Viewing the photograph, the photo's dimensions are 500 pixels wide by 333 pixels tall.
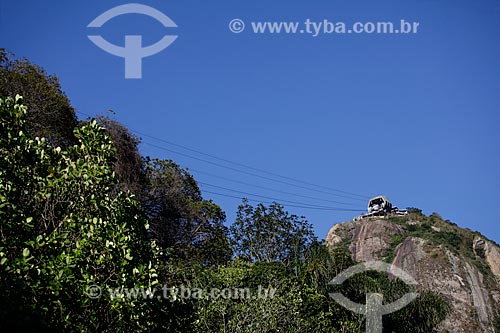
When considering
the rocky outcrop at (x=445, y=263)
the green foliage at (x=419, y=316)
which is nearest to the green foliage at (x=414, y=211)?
the rocky outcrop at (x=445, y=263)

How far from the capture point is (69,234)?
324 inches

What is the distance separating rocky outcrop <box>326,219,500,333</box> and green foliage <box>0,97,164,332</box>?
47.6m

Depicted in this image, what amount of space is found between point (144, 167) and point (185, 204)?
220 cm

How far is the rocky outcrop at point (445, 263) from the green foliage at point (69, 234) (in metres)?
47.6

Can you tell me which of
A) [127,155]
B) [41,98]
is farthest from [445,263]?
[41,98]

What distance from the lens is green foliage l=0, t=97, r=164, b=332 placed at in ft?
24.2

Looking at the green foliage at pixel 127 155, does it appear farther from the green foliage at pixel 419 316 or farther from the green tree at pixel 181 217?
the green foliage at pixel 419 316

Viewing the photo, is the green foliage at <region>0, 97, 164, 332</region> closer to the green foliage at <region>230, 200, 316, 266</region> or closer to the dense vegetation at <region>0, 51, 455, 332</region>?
the dense vegetation at <region>0, 51, 455, 332</region>

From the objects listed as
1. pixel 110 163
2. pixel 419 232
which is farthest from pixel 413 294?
pixel 419 232

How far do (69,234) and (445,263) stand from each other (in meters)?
57.5

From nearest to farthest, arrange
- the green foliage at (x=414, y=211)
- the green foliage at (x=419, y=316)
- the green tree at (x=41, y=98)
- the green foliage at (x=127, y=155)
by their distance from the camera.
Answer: the green tree at (x=41, y=98) < the green foliage at (x=127, y=155) < the green foliage at (x=419, y=316) < the green foliage at (x=414, y=211)

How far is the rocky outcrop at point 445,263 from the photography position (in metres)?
56.5

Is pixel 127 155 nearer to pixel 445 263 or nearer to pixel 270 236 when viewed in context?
pixel 270 236

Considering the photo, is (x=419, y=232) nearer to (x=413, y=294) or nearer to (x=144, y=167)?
(x=413, y=294)
